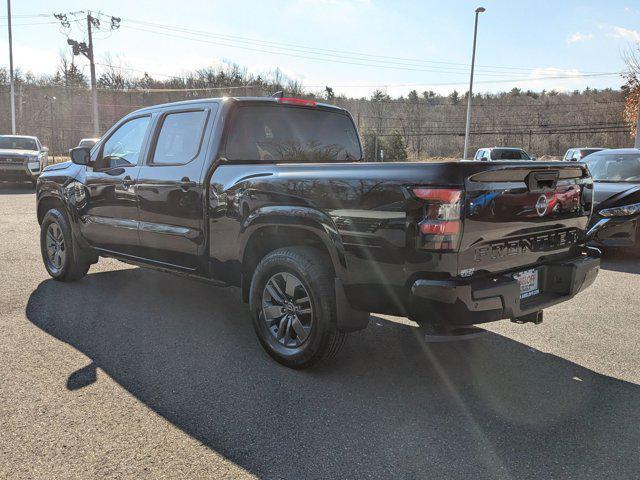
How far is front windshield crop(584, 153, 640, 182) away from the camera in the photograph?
322 inches

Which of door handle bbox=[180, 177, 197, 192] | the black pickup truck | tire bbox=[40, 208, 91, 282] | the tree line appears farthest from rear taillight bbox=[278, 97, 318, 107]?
the tree line

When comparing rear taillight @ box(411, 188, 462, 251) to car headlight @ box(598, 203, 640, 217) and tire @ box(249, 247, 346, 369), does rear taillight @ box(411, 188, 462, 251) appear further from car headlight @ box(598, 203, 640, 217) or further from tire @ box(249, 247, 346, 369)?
car headlight @ box(598, 203, 640, 217)

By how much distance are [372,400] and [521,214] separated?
1.45 m

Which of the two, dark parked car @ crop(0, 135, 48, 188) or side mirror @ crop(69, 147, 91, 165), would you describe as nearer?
side mirror @ crop(69, 147, 91, 165)

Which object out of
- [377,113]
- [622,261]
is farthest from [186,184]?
[377,113]

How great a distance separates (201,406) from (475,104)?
319 feet

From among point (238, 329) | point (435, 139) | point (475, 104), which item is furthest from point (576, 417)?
point (475, 104)

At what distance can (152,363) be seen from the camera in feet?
12.1

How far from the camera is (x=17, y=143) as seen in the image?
18531 millimetres

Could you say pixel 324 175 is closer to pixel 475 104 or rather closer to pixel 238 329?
pixel 238 329

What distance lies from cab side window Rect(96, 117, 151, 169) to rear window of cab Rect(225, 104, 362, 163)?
1.19m

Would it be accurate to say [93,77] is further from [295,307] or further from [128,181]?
[295,307]

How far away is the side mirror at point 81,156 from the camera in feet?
17.3

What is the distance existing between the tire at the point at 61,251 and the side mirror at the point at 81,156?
32.9 inches
